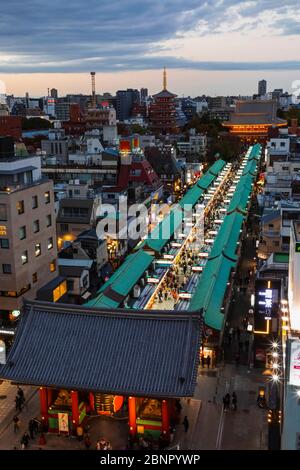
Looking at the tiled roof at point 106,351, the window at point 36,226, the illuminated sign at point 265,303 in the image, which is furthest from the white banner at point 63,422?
the window at point 36,226

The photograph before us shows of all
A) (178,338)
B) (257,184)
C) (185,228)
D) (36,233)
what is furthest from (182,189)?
(178,338)

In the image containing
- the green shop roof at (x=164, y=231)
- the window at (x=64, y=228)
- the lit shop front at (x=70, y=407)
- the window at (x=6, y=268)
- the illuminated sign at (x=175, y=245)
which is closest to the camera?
the lit shop front at (x=70, y=407)

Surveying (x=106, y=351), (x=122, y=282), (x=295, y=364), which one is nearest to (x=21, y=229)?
(x=122, y=282)

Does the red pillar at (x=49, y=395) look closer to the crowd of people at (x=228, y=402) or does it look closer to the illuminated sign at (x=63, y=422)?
the illuminated sign at (x=63, y=422)

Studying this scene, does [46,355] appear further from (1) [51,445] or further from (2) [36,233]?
(2) [36,233]

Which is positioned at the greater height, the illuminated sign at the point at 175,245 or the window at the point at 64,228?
the window at the point at 64,228

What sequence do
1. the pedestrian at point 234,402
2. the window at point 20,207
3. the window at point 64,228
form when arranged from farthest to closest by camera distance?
the window at point 64,228 < the window at point 20,207 < the pedestrian at point 234,402

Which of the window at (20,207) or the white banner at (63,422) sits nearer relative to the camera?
the white banner at (63,422)
